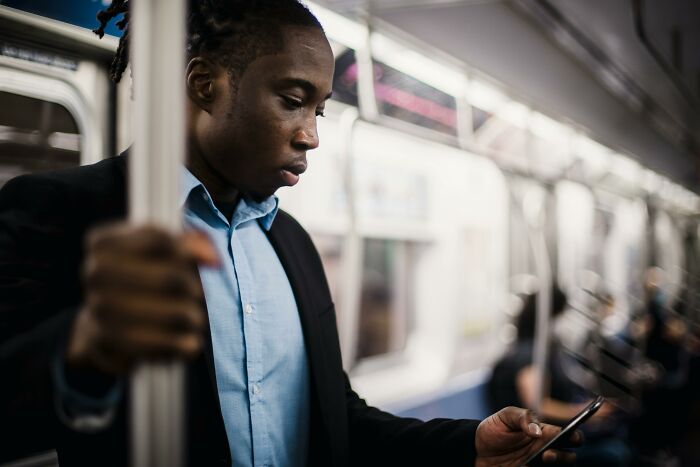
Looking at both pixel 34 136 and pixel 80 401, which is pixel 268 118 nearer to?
pixel 80 401

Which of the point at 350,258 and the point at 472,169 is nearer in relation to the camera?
the point at 350,258

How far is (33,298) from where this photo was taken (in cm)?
67

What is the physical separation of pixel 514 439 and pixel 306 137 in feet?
2.10

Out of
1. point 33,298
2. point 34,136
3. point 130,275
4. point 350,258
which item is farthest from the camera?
point 350,258

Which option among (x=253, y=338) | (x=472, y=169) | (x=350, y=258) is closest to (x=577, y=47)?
(x=472, y=169)

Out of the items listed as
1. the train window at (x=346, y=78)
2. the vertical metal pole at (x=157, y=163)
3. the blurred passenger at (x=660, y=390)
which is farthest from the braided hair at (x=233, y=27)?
the blurred passenger at (x=660, y=390)

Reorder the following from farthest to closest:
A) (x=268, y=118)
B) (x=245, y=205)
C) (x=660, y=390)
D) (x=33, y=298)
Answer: (x=660, y=390), (x=245, y=205), (x=268, y=118), (x=33, y=298)

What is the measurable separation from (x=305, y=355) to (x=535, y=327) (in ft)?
8.10

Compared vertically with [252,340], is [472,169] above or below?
above

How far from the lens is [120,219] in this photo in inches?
31.9

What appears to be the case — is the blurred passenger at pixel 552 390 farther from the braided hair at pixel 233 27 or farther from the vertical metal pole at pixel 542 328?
the braided hair at pixel 233 27

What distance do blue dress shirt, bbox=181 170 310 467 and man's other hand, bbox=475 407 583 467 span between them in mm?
337

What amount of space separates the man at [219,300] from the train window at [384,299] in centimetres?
256

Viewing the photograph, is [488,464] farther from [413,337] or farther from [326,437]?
[413,337]
